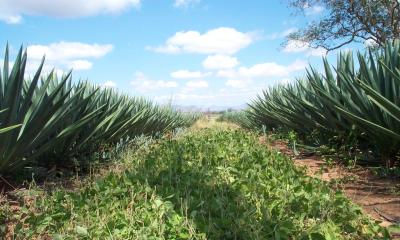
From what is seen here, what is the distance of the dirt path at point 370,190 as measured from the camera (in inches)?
106

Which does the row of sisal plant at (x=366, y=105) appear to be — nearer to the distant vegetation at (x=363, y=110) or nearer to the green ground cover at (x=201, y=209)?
the distant vegetation at (x=363, y=110)

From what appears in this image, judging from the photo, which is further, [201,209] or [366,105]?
[366,105]

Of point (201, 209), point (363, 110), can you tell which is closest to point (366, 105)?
point (363, 110)

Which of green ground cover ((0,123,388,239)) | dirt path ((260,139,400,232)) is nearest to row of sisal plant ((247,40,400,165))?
dirt path ((260,139,400,232))

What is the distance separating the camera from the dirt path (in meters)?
2.68

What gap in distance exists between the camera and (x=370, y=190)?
10.8 feet

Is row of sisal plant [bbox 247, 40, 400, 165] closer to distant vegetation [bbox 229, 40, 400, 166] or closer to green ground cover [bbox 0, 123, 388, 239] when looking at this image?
distant vegetation [bbox 229, 40, 400, 166]

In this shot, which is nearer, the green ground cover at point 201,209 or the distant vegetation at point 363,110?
the green ground cover at point 201,209

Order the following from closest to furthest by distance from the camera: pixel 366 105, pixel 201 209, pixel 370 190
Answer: pixel 201 209
pixel 370 190
pixel 366 105

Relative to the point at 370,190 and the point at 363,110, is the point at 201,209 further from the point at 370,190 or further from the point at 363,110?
the point at 363,110

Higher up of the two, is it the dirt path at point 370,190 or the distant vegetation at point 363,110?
the distant vegetation at point 363,110

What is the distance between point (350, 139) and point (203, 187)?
7.86 ft

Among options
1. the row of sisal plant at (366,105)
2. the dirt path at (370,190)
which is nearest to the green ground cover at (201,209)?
the dirt path at (370,190)

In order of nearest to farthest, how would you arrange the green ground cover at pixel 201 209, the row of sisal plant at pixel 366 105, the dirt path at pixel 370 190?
the green ground cover at pixel 201 209 → the dirt path at pixel 370 190 → the row of sisal plant at pixel 366 105
